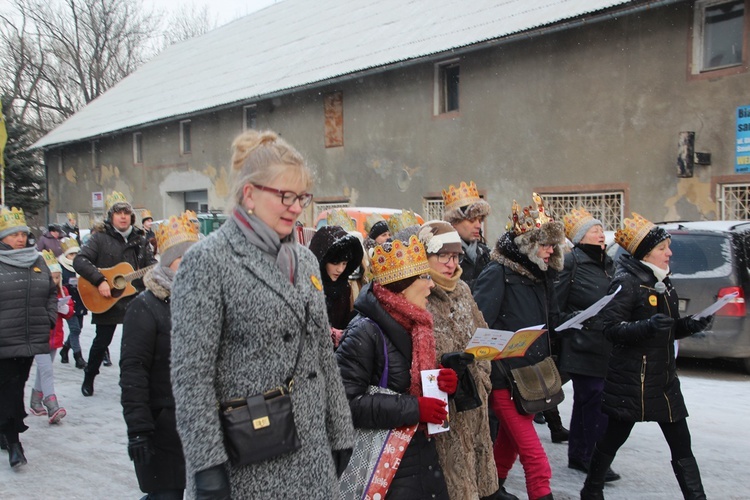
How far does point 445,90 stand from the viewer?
56.5ft

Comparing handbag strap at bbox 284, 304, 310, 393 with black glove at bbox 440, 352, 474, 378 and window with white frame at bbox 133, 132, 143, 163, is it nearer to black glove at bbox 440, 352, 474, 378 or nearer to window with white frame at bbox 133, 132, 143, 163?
black glove at bbox 440, 352, 474, 378

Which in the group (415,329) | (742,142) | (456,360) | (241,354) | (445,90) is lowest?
(456,360)

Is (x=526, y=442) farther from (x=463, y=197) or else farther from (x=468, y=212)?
(x=463, y=197)

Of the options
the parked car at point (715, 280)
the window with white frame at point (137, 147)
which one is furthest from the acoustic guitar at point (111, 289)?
the window with white frame at point (137, 147)

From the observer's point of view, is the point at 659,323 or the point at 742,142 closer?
the point at 659,323

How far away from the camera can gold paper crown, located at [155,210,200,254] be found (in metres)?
3.89

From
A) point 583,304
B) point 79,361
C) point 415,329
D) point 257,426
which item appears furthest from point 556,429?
point 79,361

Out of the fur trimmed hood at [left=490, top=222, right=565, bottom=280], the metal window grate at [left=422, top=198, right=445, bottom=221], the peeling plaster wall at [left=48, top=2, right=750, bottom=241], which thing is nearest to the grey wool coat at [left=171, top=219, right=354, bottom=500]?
the fur trimmed hood at [left=490, top=222, right=565, bottom=280]

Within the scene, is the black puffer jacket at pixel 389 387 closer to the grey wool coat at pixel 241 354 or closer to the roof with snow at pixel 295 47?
the grey wool coat at pixel 241 354

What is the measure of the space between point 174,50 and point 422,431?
36.6 meters

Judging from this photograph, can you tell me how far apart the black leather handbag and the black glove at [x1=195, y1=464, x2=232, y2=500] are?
3.1 inches

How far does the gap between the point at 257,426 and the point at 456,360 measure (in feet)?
4.46

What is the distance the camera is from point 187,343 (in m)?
2.25

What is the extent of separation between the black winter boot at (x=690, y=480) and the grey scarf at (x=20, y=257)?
17.1ft
